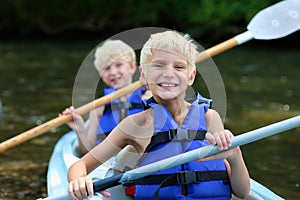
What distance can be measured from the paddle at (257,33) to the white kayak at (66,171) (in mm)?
183

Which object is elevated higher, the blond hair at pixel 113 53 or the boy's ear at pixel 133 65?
the blond hair at pixel 113 53

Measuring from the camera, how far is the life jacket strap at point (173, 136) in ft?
8.41

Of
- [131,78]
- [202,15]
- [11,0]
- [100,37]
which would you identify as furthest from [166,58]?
[11,0]

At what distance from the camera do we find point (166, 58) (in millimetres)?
2490

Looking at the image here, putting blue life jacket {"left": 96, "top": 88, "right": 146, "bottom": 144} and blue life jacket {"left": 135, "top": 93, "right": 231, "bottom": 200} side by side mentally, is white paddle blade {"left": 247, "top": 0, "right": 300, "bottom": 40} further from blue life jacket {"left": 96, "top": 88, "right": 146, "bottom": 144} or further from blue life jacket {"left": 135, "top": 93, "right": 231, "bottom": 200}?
blue life jacket {"left": 135, "top": 93, "right": 231, "bottom": 200}

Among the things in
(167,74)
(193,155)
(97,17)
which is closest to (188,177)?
(193,155)

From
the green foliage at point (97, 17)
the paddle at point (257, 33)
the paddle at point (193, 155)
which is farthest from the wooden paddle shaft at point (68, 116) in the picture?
the green foliage at point (97, 17)

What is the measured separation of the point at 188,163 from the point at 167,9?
13.7m

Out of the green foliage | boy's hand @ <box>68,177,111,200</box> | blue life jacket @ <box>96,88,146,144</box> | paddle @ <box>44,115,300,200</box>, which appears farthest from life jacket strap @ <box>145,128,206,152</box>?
the green foliage

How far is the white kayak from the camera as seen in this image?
9.41ft

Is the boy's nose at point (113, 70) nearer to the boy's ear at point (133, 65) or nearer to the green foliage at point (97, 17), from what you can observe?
the boy's ear at point (133, 65)

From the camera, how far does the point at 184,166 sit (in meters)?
2.59

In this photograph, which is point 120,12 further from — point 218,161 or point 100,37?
point 218,161

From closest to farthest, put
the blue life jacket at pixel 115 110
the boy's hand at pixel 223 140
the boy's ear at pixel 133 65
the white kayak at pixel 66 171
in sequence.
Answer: the boy's hand at pixel 223 140
the white kayak at pixel 66 171
the blue life jacket at pixel 115 110
the boy's ear at pixel 133 65
